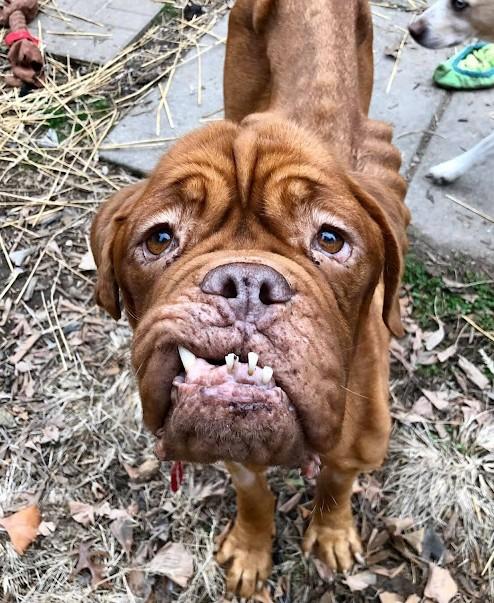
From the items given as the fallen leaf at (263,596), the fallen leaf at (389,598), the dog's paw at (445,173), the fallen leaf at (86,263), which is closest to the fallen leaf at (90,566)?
the fallen leaf at (263,596)

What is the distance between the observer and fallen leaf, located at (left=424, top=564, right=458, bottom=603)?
3.16 meters

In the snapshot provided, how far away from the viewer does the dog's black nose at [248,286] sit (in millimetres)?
1779

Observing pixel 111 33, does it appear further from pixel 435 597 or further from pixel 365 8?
pixel 435 597

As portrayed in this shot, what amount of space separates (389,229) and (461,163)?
2.25m

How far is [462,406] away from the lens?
3.72m

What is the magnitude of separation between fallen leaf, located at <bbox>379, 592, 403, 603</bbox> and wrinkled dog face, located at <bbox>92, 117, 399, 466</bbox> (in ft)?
4.65

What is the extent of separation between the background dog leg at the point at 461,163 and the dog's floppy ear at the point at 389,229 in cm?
182

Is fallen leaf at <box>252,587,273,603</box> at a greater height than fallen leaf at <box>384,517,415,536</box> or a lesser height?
lesser

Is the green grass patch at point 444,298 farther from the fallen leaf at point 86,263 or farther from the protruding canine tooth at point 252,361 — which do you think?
the protruding canine tooth at point 252,361

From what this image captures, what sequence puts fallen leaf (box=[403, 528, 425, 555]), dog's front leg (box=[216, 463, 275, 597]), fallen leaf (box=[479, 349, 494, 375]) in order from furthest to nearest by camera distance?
1. fallen leaf (box=[479, 349, 494, 375])
2. fallen leaf (box=[403, 528, 425, 555])
3. dog's front leg (box=[216, 463, 275, 597])

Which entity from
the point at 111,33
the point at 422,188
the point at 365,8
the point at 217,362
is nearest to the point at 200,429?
the point at 217,362

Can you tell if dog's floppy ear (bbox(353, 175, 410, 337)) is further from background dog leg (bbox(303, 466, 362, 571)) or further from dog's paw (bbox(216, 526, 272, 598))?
dog's paw (bbox(216, 526, 272, 598))

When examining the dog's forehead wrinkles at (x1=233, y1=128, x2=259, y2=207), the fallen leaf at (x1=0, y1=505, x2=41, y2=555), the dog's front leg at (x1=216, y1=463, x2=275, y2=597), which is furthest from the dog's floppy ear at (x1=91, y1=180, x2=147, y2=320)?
the fallen leaf at (x1=0, y1=505, x2=41, y2=555)

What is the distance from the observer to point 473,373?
381cm
